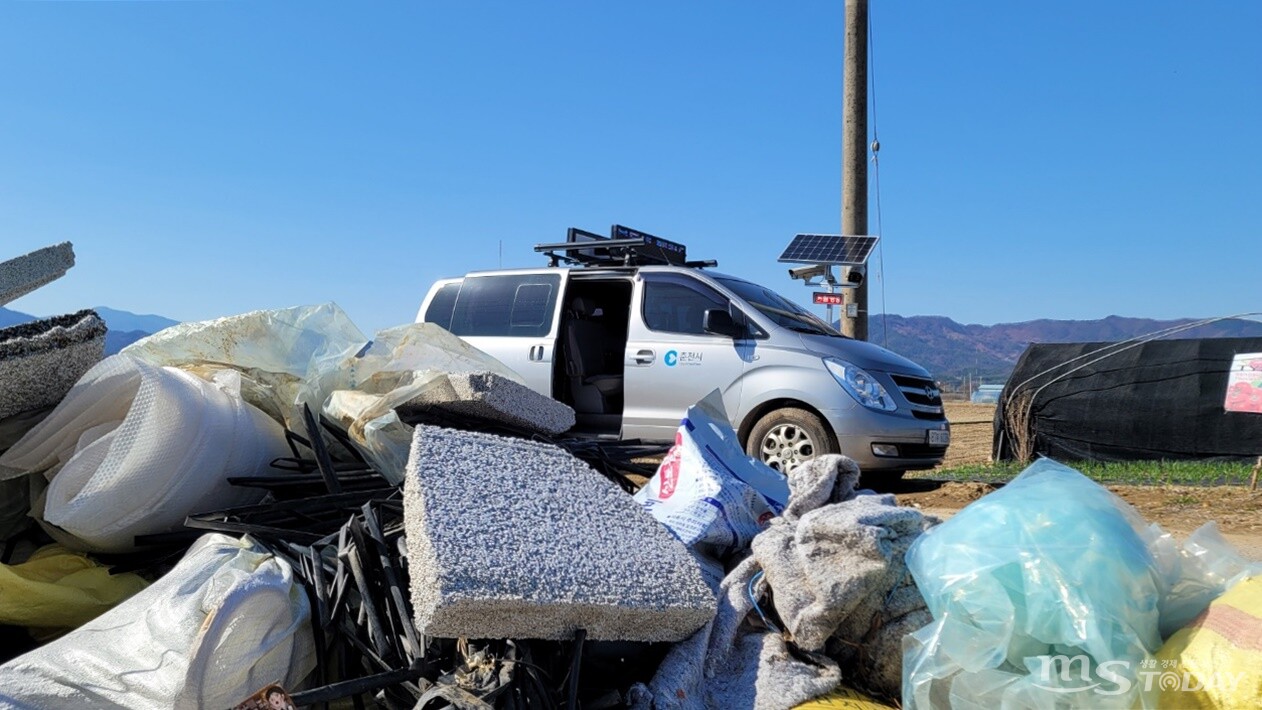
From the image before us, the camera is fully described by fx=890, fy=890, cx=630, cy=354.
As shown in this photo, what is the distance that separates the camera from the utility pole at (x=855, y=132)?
452 inches

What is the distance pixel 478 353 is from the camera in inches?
182

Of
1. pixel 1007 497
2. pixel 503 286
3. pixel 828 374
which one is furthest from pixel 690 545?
pixel 503 286

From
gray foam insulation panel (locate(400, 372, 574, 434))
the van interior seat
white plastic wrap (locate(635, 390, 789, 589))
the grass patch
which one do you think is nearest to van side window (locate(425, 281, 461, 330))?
the van interior seat

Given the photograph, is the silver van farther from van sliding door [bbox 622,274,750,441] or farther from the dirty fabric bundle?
the dirty fabric bundle

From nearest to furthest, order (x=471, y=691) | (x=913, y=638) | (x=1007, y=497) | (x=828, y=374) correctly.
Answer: (x=471, y=691) < (x=913, y=638) < (x=1007, y=497) < (x=828, y=374)

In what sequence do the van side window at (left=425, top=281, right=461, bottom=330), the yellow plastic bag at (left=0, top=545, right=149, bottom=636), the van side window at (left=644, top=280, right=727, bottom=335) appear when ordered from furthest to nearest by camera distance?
the van side window at (left=425, top=281, right=461, bottom=330) → the van side window at (left=644, top=280, right=727, bottom=335) → the yellow plastic bag at (left=0, top=545, right=149, bottom=636)

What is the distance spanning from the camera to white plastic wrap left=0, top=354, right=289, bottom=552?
2.92m

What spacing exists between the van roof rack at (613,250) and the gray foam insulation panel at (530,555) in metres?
6.06

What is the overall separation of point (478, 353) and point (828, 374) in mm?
3752

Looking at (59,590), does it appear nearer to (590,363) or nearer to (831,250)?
(590,363)

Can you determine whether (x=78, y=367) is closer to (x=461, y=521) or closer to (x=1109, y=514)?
(x=461, y=521)

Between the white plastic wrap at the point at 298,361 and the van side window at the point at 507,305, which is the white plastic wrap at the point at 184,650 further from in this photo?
the van side window at the point at 507,305

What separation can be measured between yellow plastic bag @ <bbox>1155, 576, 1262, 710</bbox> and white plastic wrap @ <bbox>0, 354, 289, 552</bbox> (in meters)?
2.91

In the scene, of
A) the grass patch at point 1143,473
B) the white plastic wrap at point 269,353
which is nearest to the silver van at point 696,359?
the grass patch at point 1143,473
